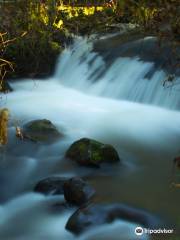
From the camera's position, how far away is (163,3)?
3047mm

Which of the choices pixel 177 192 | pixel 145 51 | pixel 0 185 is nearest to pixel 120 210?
pixel 177 192

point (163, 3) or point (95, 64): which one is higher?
point (163, 3)

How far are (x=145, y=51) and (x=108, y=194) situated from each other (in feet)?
22.0

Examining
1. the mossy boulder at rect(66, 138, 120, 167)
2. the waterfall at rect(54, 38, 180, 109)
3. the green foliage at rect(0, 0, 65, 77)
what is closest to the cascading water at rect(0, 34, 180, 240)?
the waterfall at rect(54, 38, 180, 109)

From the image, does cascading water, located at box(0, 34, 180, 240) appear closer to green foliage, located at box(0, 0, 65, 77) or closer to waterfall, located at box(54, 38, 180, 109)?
waterfall, located at box(54, 38, 180, 109)

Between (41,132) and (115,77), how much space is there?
3.94m

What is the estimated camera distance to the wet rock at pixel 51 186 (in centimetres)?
651

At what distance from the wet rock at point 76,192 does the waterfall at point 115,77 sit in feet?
15.0

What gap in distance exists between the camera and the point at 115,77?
40.2 ft

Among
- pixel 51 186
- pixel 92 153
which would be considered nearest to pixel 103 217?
pixel 51 186

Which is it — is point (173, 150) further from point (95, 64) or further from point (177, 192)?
point (95, 64)

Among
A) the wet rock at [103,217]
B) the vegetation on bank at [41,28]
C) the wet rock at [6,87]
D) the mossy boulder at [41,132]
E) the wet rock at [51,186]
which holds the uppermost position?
the vegetation on bank at [41,28]

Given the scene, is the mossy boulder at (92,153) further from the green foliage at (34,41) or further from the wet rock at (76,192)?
the green foliage at (34,41)

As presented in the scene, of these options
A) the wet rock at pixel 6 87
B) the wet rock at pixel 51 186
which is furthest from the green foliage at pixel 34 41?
the wet rock at pixel 51 186
